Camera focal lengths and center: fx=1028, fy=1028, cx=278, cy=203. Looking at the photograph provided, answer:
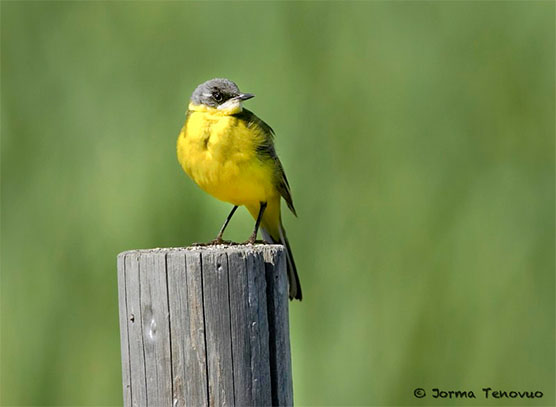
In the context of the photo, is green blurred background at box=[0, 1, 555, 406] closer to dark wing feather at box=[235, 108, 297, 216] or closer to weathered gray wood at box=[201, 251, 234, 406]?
dark wing feather at box=[235, 108, 297, 216]

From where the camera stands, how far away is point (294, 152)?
521cm

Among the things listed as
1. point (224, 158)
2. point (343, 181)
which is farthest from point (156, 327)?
point (343, 181)

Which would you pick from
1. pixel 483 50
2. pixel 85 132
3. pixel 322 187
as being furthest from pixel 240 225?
pixel 483 50

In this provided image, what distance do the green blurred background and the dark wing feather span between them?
0.12 meters

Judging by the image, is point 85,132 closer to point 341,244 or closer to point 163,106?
point 163,106

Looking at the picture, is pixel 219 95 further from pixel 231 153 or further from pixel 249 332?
pixel 249 332

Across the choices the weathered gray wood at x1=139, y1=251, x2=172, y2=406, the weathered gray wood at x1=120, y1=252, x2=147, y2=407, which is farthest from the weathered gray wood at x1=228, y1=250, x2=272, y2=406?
the weathered gray wood at x1=120, y1=252, x2=147, y2=407

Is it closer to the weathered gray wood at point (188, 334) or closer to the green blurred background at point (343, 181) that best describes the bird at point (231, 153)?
the green blurred background at point (343, 181)

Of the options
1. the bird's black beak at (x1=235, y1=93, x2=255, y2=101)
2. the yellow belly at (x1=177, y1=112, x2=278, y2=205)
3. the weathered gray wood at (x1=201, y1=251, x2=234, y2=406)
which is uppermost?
the bird's black beak at (x1=235, y1=93, x2=255, y2=101)

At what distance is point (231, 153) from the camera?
4.79m

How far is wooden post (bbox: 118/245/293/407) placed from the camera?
301 centimetres

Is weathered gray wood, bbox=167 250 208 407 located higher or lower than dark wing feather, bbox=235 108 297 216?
lower

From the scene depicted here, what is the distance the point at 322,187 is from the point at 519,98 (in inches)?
44.1

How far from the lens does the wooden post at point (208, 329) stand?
9.89ft
